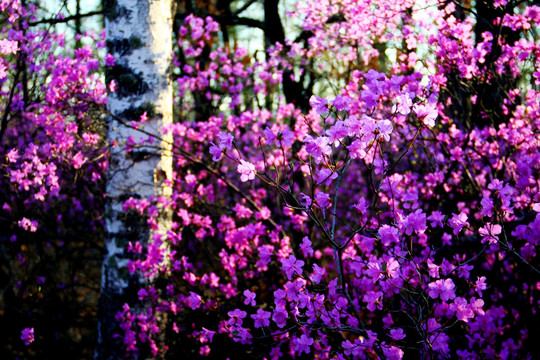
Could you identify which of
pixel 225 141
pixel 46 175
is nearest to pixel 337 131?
pixel 225 141

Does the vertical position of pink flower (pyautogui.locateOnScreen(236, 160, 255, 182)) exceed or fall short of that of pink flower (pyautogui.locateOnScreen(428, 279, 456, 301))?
it exceeds it

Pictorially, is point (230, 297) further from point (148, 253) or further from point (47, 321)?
point (47, 321)

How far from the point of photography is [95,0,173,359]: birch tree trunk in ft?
11.7

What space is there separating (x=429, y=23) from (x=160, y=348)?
4177 mm

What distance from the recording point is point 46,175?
488cm

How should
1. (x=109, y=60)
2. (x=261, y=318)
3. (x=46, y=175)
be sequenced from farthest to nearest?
(x=46, y=175) → (x=109, y=60) → (x=261, y=318)

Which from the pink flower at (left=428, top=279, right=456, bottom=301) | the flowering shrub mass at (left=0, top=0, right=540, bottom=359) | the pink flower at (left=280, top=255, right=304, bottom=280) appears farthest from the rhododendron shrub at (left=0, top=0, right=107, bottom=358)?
the pink flower at (left=428, top=279, right=456, bottom=301)

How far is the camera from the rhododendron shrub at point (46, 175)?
12.7 feet

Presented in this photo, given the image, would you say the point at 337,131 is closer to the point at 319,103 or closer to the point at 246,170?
the point at 319,103

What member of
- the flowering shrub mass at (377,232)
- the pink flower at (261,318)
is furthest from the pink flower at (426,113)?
the pink flower at (261,318)

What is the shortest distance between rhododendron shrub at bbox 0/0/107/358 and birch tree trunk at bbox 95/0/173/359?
25cm

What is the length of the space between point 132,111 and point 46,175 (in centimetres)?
195

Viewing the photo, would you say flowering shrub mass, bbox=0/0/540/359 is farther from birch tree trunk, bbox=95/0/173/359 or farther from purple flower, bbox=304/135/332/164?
birch tree trunk, bbox=95/0/173/359

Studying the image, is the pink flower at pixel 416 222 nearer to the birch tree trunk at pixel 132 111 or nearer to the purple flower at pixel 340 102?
the purple flower at pixel 340 102
